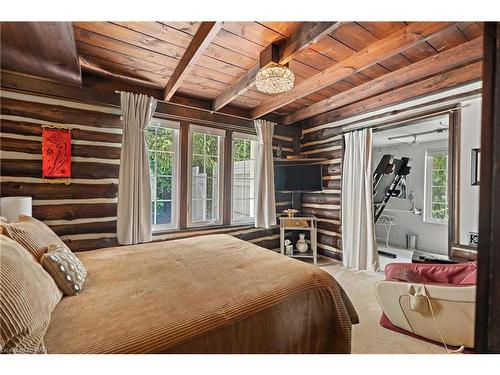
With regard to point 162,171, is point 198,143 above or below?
above

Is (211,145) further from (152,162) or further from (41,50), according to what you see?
(41,50)

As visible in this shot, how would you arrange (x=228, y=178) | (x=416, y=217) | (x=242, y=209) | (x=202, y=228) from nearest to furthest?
1. (x=202, y=228)
2. (x=228, y=178)
3. (x=242, y=209)
4. (x=416, y=217)

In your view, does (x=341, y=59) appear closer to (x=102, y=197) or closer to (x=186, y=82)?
(x=186, y=82)

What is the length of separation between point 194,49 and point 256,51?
1.93ft

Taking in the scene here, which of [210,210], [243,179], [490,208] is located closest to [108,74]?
[210,210]

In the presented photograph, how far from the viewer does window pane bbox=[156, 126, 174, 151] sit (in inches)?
127

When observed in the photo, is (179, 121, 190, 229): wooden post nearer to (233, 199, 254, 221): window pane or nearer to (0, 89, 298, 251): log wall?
(0, 89, 298, 251): log wall

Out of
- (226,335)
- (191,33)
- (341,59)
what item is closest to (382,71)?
(341,59)

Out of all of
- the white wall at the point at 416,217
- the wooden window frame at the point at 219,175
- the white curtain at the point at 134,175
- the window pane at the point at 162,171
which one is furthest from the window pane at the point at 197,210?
the white wall at the point at 416,217

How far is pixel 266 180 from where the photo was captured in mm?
3900

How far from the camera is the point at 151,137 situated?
318cm

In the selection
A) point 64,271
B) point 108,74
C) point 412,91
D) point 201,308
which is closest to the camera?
point 201,308

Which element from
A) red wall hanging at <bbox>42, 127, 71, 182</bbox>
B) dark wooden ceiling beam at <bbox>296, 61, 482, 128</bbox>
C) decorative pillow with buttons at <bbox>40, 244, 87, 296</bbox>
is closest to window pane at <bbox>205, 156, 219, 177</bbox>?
red wall hanging at <bbox>42, 127, 71, 182</bbox>
